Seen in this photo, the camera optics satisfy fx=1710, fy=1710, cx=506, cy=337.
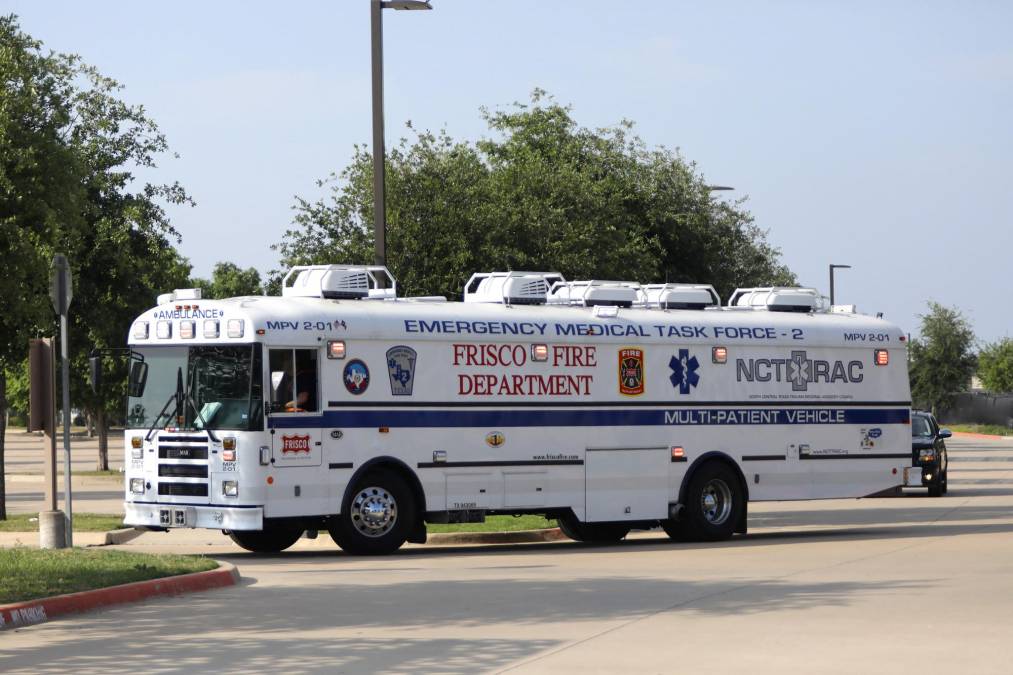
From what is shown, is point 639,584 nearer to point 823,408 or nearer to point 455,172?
point 823,408

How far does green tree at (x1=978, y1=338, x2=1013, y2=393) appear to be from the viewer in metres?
112

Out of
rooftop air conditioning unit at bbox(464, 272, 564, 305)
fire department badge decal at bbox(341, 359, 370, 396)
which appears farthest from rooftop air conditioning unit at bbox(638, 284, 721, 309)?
fire department badge decal at bbox(341, 359, 370, 396)

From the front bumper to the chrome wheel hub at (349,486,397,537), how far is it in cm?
133

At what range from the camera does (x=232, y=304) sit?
19859 millimetres

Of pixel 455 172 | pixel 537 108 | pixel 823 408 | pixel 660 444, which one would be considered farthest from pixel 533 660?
pixel 537 108

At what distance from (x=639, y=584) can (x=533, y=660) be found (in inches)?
202

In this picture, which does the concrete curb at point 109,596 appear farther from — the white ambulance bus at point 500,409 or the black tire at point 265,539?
the black tire at point 265,539

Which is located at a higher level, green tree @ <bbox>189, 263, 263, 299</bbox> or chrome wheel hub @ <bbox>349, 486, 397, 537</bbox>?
green tree @ <bbox>189, 263, 263, 299</bbox>

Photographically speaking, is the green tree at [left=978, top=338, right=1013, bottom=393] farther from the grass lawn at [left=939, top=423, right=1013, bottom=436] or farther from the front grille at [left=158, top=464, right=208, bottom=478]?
the front grille at [left=158, top=464, right=208, bottom=478]

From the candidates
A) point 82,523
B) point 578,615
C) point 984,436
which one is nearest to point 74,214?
point 82,523

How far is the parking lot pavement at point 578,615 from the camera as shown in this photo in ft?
37.2

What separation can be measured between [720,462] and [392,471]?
16.1 ft

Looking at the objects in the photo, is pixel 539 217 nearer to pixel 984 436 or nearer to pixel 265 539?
pixel 265 539

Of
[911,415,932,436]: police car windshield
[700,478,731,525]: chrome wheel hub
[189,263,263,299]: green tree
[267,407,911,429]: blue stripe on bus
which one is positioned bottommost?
[700,478,731,525]: chrome wheel hub
